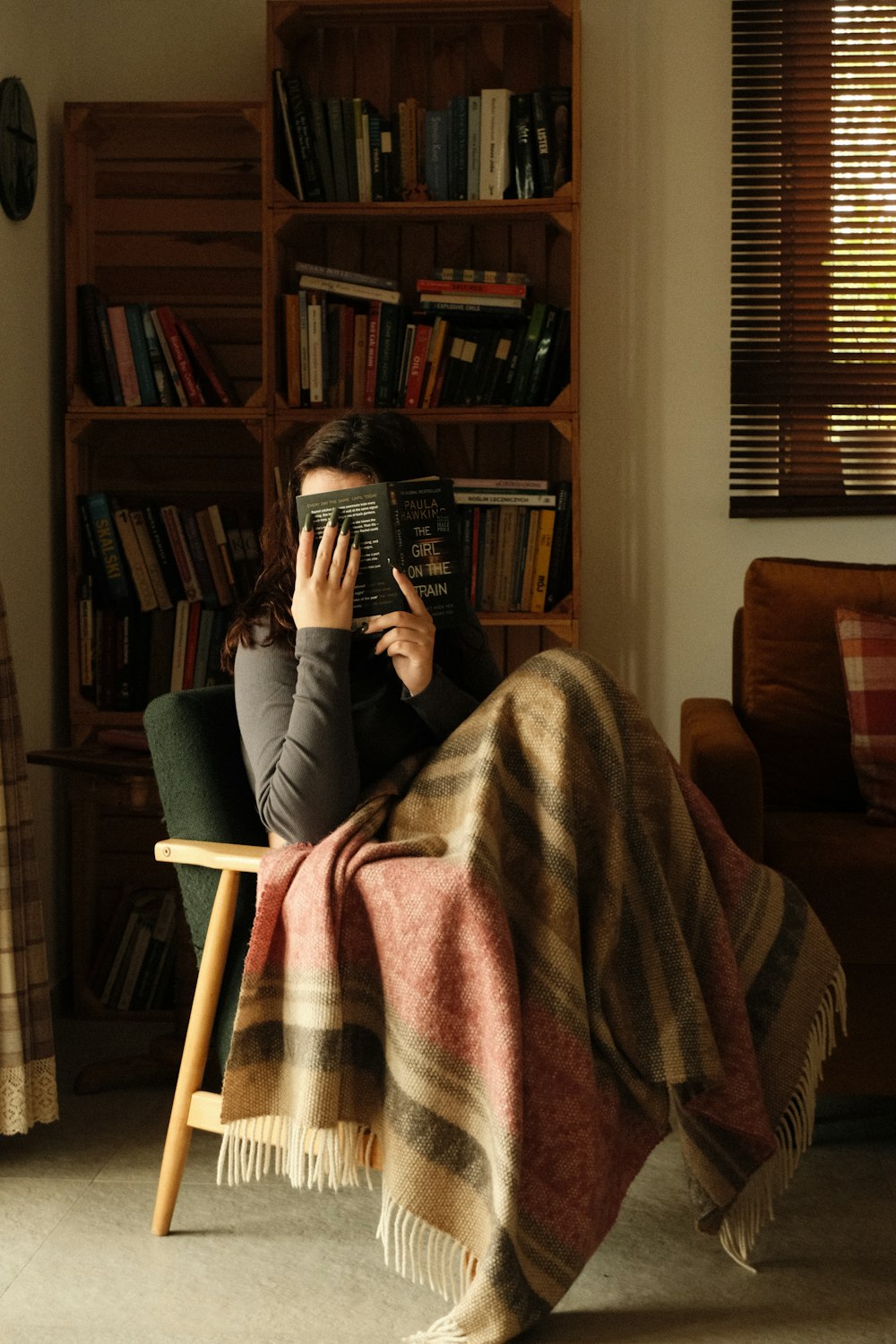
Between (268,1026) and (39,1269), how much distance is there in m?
0.45

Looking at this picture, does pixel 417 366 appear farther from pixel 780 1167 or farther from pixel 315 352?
pixel 780 1167

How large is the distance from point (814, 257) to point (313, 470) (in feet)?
4.92

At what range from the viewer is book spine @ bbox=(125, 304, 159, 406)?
8.54 feet

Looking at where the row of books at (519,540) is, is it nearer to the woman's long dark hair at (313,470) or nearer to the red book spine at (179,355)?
the red book spine at (179,355)

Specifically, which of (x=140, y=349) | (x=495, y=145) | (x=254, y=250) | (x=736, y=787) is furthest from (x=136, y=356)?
(x=736, y=787)

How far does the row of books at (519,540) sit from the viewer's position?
8.51 ft

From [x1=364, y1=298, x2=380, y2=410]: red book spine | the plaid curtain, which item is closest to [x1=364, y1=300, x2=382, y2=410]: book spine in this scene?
[x1=364, y1=298, x2=380, y2=410]: red book spine

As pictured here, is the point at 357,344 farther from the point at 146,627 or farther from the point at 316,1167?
the point at 316,1167

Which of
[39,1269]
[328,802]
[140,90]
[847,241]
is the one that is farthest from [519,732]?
[140,90]

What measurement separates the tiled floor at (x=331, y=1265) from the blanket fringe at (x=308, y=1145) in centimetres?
17

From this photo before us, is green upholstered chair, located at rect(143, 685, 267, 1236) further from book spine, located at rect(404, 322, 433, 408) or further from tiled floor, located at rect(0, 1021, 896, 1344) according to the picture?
book spine, located at rect(404, 322, 433, 408)

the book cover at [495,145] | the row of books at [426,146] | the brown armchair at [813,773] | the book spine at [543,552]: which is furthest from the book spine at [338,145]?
the brown armchair at [813,773]

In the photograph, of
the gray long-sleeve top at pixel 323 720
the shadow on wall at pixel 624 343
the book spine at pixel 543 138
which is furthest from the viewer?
the shadow on wall at pixel 624 343

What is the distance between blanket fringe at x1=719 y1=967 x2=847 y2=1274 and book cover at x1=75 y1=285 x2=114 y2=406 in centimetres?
182
